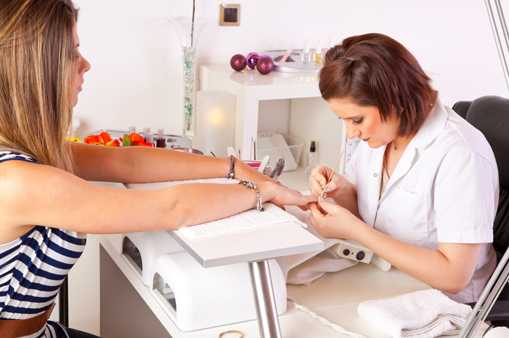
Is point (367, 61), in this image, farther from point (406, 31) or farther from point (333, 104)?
point (406, 31)

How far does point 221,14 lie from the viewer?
2.75m

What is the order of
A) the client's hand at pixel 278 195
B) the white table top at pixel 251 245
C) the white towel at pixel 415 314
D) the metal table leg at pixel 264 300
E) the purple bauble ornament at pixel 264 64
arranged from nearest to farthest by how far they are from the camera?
the white table top at pixel 251 245
the metal table leg at pixel 264 300
the white towel at pixel 415 314
the client's hand at pixel 278 195
the purple bauble ornament at pixel 264 64

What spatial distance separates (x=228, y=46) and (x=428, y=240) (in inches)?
51.6

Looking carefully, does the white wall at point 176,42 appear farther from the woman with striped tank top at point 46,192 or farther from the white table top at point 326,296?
the woman with striped tank top at point 46,192

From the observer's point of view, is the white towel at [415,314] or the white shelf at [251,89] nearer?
the white towel at [415,314]

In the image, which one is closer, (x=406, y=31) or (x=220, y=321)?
(x=220, y=321)

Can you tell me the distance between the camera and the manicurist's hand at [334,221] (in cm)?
163

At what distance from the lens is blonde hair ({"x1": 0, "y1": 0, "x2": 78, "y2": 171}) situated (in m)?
1.31

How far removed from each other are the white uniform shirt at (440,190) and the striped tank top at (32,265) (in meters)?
0.77

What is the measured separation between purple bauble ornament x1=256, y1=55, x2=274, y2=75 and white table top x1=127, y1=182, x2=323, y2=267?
1400 mm

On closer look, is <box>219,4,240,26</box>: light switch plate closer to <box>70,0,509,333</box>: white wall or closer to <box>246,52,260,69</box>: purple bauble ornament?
<box>70,0,509,333</box>: white wall

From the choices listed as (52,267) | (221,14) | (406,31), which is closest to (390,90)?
(52,267)

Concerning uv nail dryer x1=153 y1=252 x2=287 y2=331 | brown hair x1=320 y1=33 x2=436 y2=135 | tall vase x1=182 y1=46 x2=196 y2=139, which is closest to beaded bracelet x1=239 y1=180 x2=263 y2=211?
uv nail dryer x1=153 y1=252 x2=287 y2=331

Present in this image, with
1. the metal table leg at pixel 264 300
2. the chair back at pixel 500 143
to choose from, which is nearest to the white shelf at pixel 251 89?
the chair back at pixel 500 143
